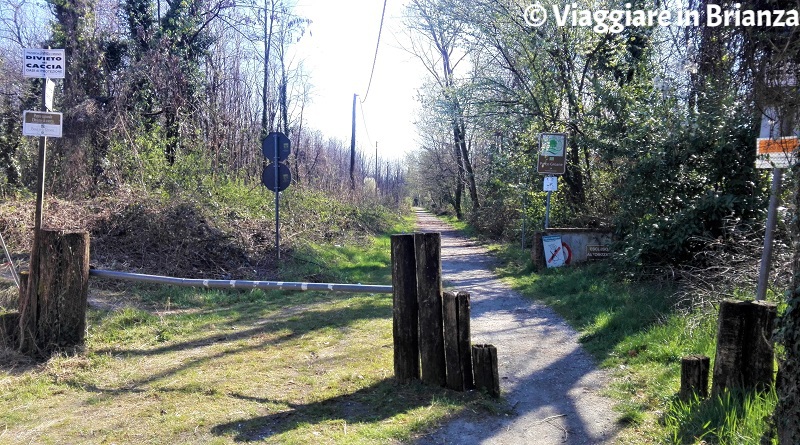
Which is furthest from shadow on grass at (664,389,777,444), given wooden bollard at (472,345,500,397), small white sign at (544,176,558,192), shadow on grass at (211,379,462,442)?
small white sign at (544,176,558,192)

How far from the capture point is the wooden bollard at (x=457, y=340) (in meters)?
4.47

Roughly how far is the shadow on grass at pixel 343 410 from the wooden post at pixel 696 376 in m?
1.86

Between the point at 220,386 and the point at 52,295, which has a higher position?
the point at 52,295

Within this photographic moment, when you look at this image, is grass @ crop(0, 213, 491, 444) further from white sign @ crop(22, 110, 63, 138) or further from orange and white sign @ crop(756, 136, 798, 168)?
orange and white sign @ crop(756, 136, 798, 168)

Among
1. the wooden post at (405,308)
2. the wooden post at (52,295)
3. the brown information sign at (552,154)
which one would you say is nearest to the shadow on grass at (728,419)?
the wooden post at (405,308)

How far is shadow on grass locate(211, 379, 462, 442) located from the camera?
389cm

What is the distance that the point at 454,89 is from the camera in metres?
17.8

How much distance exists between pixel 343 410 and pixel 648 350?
11.0 feet

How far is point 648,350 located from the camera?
18.6 feet

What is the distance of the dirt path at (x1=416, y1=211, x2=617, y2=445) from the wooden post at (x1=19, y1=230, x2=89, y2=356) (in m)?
3.95

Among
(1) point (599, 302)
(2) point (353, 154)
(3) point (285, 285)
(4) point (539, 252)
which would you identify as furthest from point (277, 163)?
(2) point (353, 154)

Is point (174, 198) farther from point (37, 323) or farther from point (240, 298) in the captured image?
point (37, 323)

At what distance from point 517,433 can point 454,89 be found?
15095 millimetres

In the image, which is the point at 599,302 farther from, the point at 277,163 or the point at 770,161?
the point at 277,163
